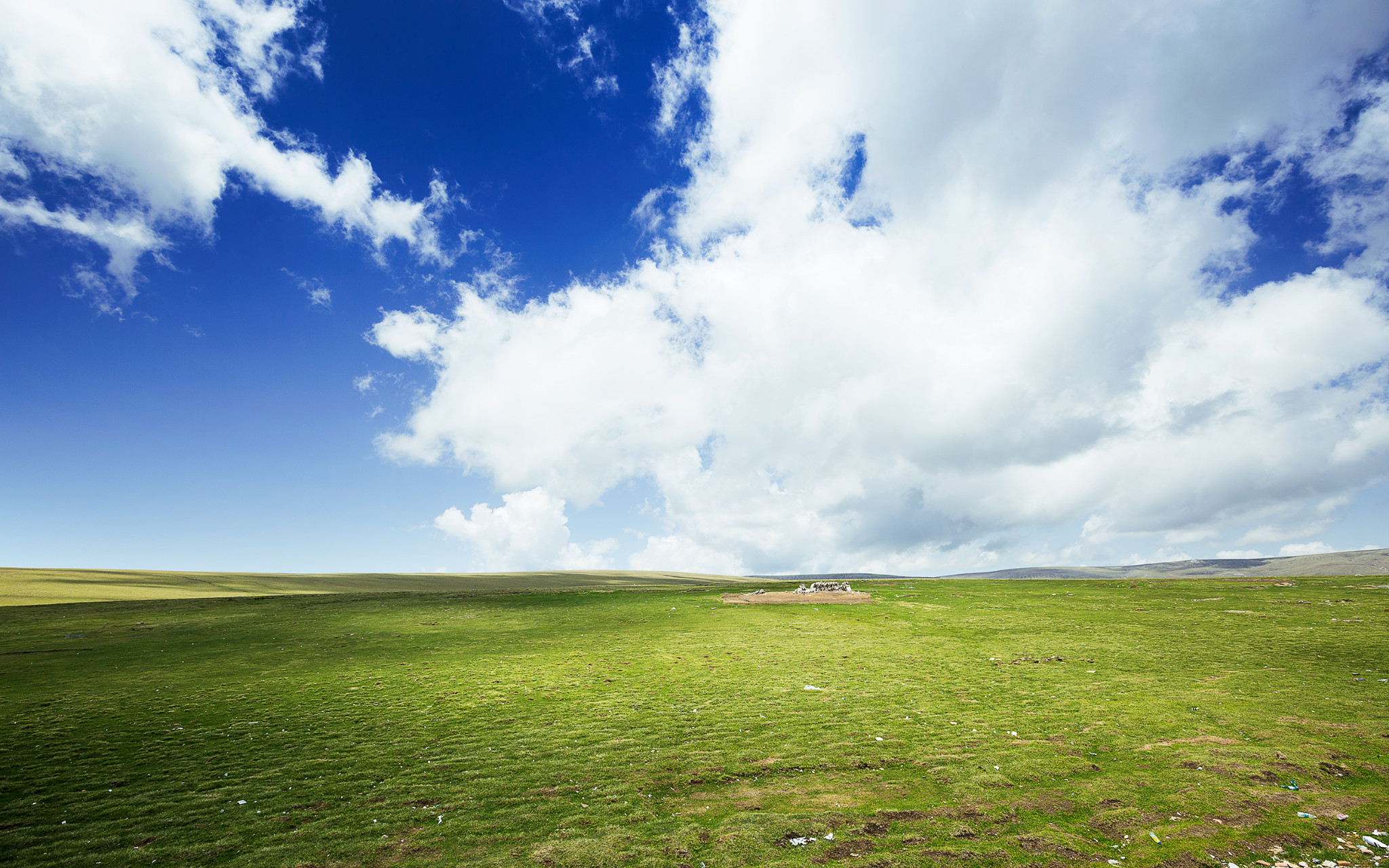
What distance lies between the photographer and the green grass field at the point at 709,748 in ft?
35.2

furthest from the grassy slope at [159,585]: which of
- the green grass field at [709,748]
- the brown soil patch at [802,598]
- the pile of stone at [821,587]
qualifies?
the pile of stone at [821,587]

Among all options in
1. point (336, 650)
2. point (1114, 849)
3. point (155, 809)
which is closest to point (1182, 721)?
point (1114, 849)

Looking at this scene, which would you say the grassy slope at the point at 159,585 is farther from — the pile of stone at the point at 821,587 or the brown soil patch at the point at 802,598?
the pile of stone at the point at 821,587

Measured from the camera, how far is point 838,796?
12.7 m

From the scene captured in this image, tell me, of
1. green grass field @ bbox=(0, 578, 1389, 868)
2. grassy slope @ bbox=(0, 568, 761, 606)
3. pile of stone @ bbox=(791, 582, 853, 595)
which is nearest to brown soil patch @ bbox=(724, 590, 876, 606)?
pile of stone @ bbox=(791, 582, 853, 595)

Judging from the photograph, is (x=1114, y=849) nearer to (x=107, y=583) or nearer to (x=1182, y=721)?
(x=1182, y=721)

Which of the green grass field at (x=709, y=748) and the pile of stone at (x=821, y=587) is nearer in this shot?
the green grass field at (x=709, y=748)

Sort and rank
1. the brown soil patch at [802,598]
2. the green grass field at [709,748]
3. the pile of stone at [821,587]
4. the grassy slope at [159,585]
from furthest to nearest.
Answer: the grassy slope at [159,585] < the pile of stone at [821,587] < the brown soil patch at [802,598] < the green grass field at [709,748]

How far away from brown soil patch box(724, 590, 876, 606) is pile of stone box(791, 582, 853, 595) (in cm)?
50

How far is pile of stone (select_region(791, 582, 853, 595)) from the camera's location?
60.7 metres

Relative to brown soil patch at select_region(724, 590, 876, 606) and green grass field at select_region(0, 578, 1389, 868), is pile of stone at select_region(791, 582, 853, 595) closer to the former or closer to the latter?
brown soil patch at select_region(724, 590, 876, 606)

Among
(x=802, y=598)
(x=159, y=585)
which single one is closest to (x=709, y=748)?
(x=802, y=598)

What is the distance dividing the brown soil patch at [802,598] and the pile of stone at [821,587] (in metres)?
0.50

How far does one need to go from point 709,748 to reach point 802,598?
4431cm
